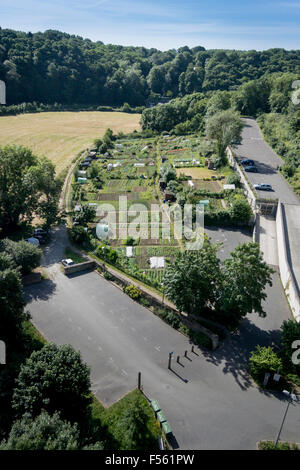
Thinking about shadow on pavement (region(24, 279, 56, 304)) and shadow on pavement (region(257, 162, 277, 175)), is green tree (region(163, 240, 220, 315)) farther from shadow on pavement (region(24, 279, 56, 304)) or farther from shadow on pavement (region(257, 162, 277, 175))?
shadow on pavement (region(257, 162, 277, 175))

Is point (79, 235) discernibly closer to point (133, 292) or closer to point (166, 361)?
point (133, 292)

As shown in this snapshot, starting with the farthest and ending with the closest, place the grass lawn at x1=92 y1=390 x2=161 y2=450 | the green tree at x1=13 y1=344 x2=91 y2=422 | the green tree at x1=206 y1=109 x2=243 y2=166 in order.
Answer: the green tree at x1=206 y1=109 x2=243 y2=166, the grass lawn at x1=92 y1=390 x2=161 y2=450, the green tree at x1=13 y1=344 x2=91 y2=422

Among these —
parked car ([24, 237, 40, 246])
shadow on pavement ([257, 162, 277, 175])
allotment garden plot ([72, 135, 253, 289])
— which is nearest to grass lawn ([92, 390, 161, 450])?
allotment garden plot ([72, 135, 253, 289])

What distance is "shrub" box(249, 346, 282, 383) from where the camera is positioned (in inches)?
862

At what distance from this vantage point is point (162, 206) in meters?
48.5

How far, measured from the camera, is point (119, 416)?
20.2 m

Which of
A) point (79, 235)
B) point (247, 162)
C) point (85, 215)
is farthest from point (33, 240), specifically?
point (247, 162)

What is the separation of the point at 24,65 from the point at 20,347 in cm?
12046

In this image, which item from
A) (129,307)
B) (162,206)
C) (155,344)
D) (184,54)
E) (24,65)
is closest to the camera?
(155,344)

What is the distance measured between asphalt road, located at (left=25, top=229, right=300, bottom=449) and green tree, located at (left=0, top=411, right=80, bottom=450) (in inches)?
231

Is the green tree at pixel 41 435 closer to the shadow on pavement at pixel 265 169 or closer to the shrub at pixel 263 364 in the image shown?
the shrub at pixel 263 364

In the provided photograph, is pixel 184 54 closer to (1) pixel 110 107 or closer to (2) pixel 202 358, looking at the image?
(1) pixel 110 107

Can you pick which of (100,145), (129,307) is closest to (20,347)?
(129,307)

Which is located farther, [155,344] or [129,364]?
[155,344]
